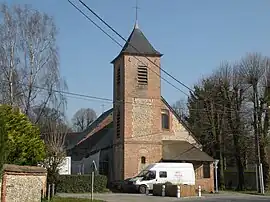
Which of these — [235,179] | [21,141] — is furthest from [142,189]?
[21,141]

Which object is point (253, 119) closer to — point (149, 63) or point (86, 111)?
point (149, 63)

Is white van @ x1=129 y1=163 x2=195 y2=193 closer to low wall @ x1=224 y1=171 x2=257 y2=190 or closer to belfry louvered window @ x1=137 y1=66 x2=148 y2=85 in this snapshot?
belfry louvered window @ x1=137 y1=66 x2=148 y2=85

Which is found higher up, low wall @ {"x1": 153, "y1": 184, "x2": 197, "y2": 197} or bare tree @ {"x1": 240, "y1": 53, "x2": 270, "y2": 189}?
bare tree @ {"x1": 240, "y1": 53, "x2": 270, "y2": 189}

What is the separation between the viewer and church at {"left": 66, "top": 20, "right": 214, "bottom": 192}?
4703 centimetres

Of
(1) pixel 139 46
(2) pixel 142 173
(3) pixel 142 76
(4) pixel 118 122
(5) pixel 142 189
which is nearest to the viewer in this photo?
(5) pixel 142 189

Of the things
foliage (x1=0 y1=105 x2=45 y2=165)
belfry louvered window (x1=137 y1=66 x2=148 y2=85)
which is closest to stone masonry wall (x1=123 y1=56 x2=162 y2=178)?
belfry louvered window (x1=137 y1=66 x2=148 y2=85)

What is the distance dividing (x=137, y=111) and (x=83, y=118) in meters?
53.3

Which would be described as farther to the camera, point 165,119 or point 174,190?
point 165,119

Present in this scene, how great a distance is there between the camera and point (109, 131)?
58.1 metres

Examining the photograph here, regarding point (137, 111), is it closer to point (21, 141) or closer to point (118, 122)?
point (118, 122)

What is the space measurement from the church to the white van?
3.81 m

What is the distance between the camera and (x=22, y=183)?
20406 mm

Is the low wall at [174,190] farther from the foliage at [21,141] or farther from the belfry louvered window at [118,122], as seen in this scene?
the foliage at [21,141]

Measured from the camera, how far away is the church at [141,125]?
4703cm
